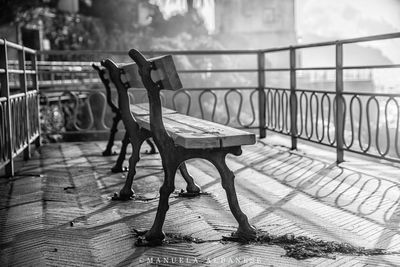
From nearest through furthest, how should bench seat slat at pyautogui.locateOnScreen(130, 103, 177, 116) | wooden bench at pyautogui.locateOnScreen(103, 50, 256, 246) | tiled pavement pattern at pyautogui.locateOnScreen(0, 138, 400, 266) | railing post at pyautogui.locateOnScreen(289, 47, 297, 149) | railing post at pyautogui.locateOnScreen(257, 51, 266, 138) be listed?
tiled pavement pattern at pyautogui.locateOnScreen(0, 138, 400, 266)
wooden bench at pyautogui.locateOnScreen(103, 50, 256, 246)
bench seat slat at pyautogui.locateOnScreen(130, 103, 177, 116)
railing post at pyautogui.locateOnScreen(289, 47, 297, 149)
railing post at pyautogui.locateOnScreen(257, 51, 266, 138)

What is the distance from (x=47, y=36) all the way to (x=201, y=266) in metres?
28.8

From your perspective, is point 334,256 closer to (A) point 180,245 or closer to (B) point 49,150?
(A) point 180,245

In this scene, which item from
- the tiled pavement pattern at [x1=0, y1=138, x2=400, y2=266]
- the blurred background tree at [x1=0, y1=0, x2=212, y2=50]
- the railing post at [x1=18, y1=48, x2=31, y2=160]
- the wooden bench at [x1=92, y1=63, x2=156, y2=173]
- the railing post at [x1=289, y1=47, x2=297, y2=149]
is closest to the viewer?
the tiled pavement pattern at [x1=0, y1=138, x2=400, y2=266]

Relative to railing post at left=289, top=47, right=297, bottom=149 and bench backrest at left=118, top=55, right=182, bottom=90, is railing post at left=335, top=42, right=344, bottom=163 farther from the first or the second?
bench backrest at left=118, top=55, right=182, bottom=90

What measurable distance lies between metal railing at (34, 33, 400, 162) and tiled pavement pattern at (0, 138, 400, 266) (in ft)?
2.29

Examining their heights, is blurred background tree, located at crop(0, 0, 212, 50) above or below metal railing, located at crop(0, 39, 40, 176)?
above

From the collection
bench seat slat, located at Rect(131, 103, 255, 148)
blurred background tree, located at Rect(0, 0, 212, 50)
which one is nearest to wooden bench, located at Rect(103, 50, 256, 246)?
bench seat slat, located at Rect(131, 103, 255, 148)

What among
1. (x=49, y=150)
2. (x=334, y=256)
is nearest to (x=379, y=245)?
(x=334, y=256)

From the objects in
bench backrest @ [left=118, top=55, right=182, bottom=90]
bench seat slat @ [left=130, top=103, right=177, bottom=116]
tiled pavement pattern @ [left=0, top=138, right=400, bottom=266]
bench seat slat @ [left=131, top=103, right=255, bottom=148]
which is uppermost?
bench backrest @ [left=118, top=55, right=182, bottom=90]

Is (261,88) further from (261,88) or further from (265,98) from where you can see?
(265,98)

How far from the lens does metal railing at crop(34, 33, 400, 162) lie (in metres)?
6.61

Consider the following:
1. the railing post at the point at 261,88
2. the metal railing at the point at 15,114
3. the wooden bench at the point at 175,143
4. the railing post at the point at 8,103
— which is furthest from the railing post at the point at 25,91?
the wooden bench at the point at 175,143

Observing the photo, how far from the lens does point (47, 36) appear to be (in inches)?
1196

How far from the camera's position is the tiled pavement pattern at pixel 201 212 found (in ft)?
11.2
